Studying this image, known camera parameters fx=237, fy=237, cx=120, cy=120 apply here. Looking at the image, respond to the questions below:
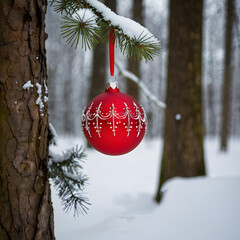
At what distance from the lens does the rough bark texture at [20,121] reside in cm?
132

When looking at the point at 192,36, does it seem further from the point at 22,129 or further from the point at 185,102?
the point at 22,129

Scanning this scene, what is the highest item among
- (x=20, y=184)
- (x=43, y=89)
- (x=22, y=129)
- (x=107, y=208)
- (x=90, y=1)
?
(x=90, y=1)

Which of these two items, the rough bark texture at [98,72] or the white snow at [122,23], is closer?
the white snow at [122,23]

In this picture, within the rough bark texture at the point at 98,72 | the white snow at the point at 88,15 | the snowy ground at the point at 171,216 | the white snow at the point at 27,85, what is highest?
the rough bark texture at the point at 98,72

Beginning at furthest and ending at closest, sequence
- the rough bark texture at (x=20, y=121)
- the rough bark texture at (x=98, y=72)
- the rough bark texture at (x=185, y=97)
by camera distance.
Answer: the rough bark texture at (x=98, y=72), the rough bark texture at (x=185, y=97), the rough bark texture at (x=20, y=121)

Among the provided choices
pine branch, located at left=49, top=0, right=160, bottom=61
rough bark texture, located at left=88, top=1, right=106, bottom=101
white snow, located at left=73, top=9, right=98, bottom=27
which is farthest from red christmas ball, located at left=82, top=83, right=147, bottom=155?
rough bark texture, located at left=88, top=1, right=106, bottom=101

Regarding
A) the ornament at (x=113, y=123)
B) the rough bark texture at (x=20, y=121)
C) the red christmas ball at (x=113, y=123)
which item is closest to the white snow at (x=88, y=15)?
the ornament at (x=113, y=123)

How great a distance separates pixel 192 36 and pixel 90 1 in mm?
2423

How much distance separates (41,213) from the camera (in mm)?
1406

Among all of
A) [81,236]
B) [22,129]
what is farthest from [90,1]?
[81,236]

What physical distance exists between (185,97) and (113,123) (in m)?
2.31

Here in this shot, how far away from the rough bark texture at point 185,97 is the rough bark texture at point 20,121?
2385 mm

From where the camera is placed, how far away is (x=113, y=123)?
1.32 meters

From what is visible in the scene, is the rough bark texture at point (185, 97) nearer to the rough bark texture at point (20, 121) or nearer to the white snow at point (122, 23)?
the white snow at point (122, 23)
